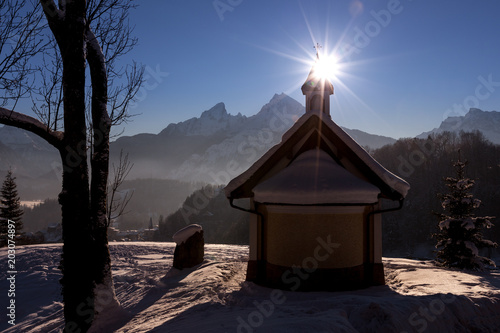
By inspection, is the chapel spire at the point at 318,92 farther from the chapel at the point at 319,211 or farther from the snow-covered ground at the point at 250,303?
the snow-covered ground at the point at 250,303

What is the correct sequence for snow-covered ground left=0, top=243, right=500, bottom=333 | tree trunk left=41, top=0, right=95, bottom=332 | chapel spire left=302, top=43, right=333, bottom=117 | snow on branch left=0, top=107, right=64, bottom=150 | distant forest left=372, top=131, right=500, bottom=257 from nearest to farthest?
snow-covered ground left=0, top=243, right=500, bottom=333 → snow on branch left=0, top=107, right=64, bottom=150 → tree trunk left=41, top=0, right=95, bottom=332 → chapel spire left=302, top=43, right=333, bottom=117 → distant forest left=372, top=131, right=500, bottom=257

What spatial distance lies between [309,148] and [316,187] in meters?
2.04

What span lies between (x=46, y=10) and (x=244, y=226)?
268 feet

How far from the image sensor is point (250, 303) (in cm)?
732

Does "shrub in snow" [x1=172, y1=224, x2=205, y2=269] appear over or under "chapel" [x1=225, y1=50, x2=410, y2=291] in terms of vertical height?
under

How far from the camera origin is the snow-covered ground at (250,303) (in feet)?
17.8

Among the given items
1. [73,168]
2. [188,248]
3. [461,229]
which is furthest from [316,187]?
[461,229]

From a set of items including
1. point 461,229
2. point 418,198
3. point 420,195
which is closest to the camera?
point 461,229

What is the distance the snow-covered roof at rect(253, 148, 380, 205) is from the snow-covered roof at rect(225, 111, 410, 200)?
1.86 feet

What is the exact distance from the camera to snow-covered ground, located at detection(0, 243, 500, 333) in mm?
5414

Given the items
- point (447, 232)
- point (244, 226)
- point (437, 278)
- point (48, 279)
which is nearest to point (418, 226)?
point (244, 226)

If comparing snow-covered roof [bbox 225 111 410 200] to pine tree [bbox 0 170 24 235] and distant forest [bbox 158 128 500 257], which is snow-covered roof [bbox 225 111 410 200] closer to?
pine tree [bbox 0 170 24 235]

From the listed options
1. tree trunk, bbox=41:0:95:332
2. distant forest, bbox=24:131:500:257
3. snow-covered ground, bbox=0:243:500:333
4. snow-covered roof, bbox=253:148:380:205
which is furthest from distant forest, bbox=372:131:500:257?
tree trunk, bbox=41:0:95:332

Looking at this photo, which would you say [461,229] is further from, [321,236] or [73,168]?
[73,168]
